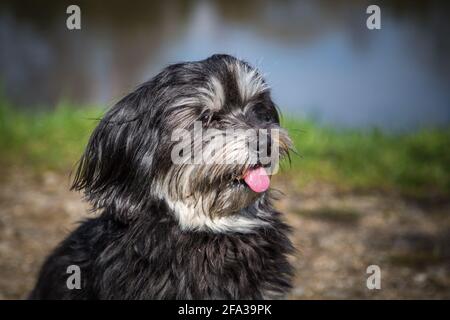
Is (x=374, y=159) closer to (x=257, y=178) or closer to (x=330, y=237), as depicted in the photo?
(x=330, y=237)

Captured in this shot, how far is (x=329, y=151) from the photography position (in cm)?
945

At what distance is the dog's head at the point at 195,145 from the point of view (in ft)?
13.9

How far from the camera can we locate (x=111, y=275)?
444 cm

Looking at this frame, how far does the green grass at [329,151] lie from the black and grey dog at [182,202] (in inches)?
153

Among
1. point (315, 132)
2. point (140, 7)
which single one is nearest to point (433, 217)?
point (315, 132)

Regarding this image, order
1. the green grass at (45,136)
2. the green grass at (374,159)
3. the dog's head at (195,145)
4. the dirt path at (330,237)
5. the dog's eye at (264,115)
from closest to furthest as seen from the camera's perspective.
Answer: the dog's head at (195,145)
the dog's eye at (264,115)
the dirt path at (330,237)
the green grass at (374,159)
the green grass at (45,136)

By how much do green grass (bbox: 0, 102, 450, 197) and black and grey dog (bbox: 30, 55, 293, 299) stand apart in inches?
153

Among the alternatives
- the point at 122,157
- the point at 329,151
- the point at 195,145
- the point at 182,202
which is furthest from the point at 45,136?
the point at 195,145

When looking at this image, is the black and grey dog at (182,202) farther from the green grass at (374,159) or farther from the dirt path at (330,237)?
the green grass at (374,159)

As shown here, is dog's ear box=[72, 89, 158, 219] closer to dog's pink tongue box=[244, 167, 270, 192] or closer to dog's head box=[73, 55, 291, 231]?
dog's head box=[73, 55, 291, 231]

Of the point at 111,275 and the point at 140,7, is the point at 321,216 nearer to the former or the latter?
the point at 111,275

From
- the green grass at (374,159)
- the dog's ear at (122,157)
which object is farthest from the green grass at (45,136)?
the dog's ear at (122,157)

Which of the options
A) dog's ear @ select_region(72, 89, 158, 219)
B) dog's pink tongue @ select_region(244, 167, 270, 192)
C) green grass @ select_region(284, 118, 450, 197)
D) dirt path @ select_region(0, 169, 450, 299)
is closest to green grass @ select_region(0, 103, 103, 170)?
dirt path @ select_region(0, 169, 450, 299)

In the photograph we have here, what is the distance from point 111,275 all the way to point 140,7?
25.0 ft
